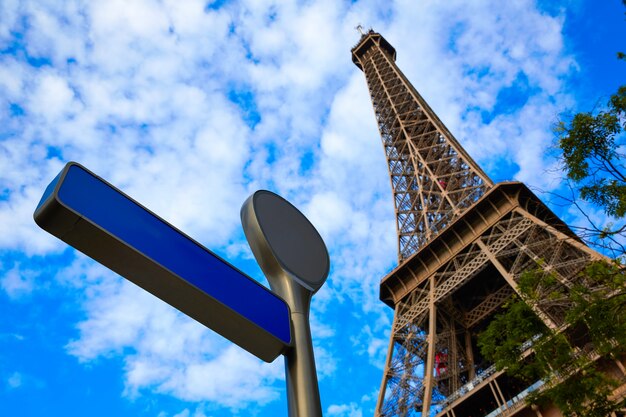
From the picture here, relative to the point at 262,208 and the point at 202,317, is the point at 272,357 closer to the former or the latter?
the point at 202,317

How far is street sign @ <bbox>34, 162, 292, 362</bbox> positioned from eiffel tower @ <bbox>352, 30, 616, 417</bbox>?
17.4 m

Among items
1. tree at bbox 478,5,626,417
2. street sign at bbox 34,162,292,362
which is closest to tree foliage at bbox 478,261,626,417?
tree at bbox 478,5,626,417

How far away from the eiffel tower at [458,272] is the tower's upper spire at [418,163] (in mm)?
105

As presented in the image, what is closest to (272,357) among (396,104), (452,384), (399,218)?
(452,384)

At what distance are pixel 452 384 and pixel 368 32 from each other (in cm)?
4443

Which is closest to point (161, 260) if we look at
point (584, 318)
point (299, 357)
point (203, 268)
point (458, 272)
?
point (203, 268)

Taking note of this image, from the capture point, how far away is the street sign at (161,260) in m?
2.03

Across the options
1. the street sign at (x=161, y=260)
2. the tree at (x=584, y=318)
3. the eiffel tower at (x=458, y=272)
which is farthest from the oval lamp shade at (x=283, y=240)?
the eiffel tower at (x=458, y=272)

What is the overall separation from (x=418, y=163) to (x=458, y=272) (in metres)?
14.8

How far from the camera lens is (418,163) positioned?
41.5 meters

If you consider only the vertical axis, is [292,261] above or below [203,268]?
above

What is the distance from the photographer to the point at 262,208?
2771 mm

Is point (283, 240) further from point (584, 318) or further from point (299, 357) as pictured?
point (584, 318)

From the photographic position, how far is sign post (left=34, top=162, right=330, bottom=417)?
205 centimetres
